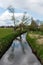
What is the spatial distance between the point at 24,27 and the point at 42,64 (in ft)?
348

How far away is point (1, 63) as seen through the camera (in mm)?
23359

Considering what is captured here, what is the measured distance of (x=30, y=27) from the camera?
13425 centimetres

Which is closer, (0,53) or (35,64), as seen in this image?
(35,64)

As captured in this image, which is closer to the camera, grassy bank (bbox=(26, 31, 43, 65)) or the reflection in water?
the reflection in water

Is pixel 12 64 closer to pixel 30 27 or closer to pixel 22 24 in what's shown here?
pixel 22 24

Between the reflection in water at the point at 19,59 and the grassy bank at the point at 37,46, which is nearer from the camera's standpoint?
the reflection in water at the point at 19,59

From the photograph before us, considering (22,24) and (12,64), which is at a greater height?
(12,64)

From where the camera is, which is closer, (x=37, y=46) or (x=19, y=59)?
(x=19, y=59)

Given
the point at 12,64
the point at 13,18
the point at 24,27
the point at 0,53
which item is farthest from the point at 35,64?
the point at 24,27

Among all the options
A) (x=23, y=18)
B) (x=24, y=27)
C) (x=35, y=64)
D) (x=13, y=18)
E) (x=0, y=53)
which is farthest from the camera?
(x=24, y=27)

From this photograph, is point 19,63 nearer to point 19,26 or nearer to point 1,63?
point 1,63

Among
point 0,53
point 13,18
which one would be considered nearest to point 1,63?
point 0,53

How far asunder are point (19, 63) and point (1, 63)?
6.53ft

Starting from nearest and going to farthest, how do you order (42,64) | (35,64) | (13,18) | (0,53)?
(42,64) → (35,64) → (0,53) → (13,18)
